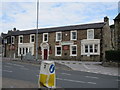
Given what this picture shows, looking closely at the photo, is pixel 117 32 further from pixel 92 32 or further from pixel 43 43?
pixel 43 43

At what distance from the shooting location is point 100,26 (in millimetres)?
28469

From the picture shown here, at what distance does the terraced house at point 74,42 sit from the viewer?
28538 mm

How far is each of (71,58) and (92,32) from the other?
574 centimetres

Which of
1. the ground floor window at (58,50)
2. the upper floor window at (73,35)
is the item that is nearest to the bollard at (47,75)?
the upper floor window at (73,35)

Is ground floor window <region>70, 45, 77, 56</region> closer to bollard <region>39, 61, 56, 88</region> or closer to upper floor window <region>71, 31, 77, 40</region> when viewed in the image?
upper floor window <region>71, 31, 77, 40</region>

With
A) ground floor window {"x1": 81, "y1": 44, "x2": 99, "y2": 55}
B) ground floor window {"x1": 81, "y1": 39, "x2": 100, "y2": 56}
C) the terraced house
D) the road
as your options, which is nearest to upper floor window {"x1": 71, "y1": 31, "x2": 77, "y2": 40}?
the terraced house

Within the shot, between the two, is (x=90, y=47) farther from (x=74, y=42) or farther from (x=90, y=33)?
(x=74, y=42)

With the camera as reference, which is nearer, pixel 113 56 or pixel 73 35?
pixel 113 56

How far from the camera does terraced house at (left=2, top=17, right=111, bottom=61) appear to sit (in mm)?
28538

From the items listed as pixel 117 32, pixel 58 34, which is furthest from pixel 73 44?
pixel 117 32

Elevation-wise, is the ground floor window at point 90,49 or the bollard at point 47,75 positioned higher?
the ground floor window at point 90,49

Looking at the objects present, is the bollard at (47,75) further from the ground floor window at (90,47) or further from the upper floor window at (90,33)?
the upper floor window at (90,33)

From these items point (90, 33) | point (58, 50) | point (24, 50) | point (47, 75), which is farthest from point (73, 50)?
point (47, 75)

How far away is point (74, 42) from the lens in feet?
99.2
